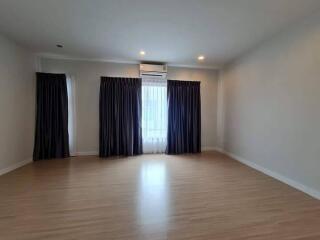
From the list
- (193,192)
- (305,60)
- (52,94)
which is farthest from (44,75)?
(305,60)

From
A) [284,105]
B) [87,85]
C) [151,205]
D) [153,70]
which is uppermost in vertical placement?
[153,70]

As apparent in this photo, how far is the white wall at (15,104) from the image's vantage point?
3.50m

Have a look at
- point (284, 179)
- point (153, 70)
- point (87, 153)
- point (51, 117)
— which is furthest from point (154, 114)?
point (284, 179)

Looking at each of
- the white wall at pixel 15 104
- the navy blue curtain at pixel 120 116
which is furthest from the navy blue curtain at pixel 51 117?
the navy blue curtain at pixel 120 116

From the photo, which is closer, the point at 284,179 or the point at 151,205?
the point at 151,205

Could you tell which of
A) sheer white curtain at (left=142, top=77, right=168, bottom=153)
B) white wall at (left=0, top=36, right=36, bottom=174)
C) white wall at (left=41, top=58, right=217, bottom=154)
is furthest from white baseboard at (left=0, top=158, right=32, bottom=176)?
sheer white curtain at (left=142, top=77, right=168, bottom=153)

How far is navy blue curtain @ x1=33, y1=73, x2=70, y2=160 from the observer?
177 inches

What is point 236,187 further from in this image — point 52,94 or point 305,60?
point 52,94

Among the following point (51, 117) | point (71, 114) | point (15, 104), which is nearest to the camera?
point (15, 104)

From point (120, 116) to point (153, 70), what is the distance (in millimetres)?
1494

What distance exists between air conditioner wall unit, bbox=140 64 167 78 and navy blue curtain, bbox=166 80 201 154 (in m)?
0.31

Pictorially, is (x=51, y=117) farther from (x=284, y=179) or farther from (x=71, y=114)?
(x=284, y=179)

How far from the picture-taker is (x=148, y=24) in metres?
3.00

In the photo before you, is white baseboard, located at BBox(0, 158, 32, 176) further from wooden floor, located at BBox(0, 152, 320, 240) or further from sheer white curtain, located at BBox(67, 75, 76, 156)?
sheer white curtain, located at BBox(67, 75, 76, 156)
